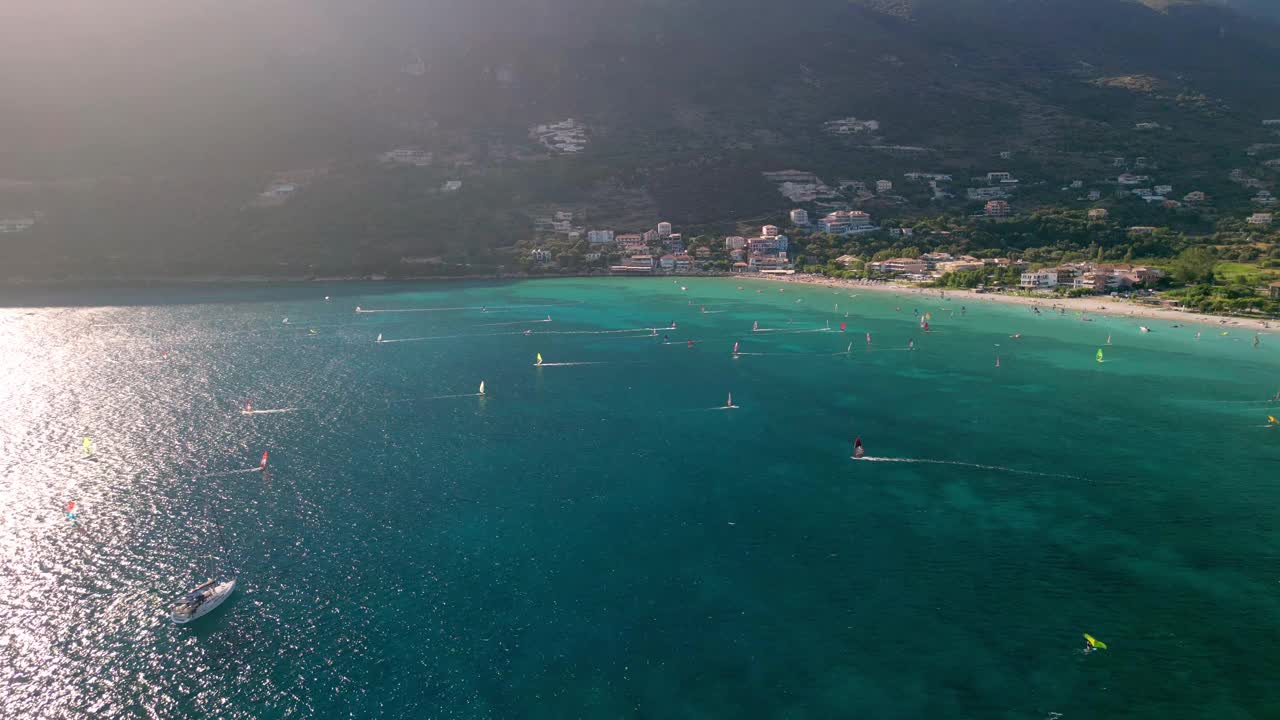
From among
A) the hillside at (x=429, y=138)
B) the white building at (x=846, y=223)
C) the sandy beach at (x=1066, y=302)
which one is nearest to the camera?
the sandy beach at (x=1066, y=302)

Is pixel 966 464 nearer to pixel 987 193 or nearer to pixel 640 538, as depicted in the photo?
pixel 640 538

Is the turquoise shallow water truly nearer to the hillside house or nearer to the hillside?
the hillside

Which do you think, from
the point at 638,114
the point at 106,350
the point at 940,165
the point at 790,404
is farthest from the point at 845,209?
the point at 106,350

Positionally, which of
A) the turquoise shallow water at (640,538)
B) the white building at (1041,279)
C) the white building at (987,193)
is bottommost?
the turquoise shallow water at (640,538)

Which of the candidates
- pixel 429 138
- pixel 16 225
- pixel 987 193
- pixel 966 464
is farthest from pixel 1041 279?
pixel 16 225

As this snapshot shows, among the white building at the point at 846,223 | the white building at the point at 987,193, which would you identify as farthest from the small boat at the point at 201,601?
the white building at the point at 987,193

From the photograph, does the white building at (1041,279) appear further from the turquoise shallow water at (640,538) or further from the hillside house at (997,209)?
the hillside house at (997,209)
